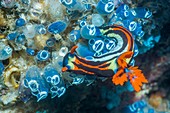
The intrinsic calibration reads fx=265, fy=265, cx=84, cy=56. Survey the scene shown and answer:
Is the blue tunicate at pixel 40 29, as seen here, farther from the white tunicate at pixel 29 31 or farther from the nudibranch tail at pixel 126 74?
the nudibranch tail at pixel 126 74

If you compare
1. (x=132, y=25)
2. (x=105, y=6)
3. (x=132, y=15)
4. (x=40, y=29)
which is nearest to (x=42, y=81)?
(x=40, y=29)

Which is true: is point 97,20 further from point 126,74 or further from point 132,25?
point 126,74

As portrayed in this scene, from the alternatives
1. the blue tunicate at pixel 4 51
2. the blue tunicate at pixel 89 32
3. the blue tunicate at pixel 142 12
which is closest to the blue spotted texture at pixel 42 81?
the blue tunicate at pixel 4 51

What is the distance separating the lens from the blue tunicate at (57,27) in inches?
103

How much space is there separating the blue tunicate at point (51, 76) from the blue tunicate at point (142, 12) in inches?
51.6

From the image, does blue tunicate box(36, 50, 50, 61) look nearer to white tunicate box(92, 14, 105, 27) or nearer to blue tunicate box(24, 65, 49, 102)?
blue tunicate box(24, 65, 49, 102)

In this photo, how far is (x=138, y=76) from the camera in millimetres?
2570

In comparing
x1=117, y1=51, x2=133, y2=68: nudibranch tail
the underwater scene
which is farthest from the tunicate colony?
x1=117, y1=51, x2=133, y2=68: nudibranch tail

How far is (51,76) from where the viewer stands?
2.61 m

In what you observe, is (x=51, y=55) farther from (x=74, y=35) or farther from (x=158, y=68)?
(x=158, y=68)

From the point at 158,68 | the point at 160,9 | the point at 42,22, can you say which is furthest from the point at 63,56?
the point at 158,68

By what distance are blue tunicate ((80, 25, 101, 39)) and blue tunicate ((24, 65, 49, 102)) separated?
60 cm

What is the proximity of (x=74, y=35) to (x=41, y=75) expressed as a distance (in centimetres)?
54

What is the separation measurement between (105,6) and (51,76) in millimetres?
907
